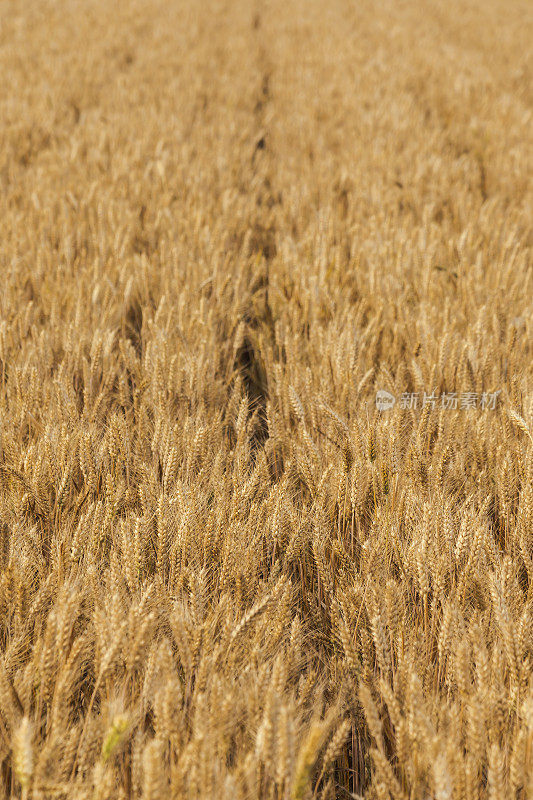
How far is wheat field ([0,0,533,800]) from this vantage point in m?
0.71

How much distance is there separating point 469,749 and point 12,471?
2.85 feet

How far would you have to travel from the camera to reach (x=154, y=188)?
2.78 meters

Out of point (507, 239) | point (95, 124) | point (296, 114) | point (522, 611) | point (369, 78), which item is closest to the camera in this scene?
point (522, 611)

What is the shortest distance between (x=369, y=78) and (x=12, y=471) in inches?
215

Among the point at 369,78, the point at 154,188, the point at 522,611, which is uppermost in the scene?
the point at 369,78

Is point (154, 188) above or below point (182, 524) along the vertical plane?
above

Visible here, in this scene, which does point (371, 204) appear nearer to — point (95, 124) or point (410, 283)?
point (410, 283)

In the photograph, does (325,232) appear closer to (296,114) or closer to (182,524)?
(182,524)

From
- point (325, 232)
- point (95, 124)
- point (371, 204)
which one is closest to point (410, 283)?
point (325, 232)

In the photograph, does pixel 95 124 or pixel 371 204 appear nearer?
pixel 371 204

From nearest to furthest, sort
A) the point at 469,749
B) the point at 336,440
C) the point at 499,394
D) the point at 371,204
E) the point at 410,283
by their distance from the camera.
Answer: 1. the point at 469,749
2. the point at 336,440
3. the point at 499,394
4. the point at 410,283
5. the point at 371,204

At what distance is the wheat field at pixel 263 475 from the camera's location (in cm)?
71

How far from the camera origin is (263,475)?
1188mm

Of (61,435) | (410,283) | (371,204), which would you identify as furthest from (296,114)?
(61,435)
